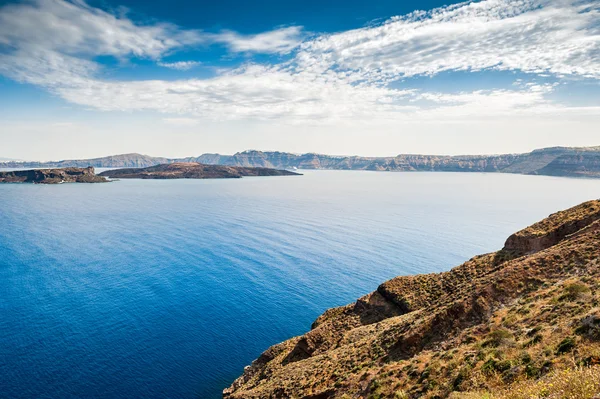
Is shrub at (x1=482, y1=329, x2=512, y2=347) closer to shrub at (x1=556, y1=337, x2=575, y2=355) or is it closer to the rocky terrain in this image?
the rocky terrain

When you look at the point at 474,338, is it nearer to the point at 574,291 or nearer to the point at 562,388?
the point at 574,291

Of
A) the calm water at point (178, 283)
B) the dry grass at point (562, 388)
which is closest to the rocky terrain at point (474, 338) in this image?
the dry grass at point (562, 388)

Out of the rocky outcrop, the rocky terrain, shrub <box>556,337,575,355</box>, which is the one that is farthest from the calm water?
shrub <box>556,337,575,355</box>

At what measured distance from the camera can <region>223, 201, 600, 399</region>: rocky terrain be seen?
1802cm

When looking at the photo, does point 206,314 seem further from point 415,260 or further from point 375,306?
point 415,260

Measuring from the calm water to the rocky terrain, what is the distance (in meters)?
13.4

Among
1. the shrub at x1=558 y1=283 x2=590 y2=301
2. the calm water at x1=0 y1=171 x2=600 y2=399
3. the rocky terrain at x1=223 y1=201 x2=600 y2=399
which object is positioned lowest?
the calm water at x1=0 y1=171 x2=600 y2=399

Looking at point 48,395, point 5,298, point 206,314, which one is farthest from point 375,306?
point 5,298

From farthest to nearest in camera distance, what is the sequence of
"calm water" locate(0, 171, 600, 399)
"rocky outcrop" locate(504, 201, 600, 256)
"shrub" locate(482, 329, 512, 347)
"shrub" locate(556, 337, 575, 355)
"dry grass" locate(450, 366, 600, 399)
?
"calm water" locate(0, 171, 600, 399), "rocky outcrop" locate(504, 201, 600, 256), "shrub" locate(482, 329, 512, 347), "shrub" locate(556, 337, 575, 355), "dry grass" locate(450, 366, 600, 399)

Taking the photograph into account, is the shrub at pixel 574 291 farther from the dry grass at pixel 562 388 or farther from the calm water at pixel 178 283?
the calm water at pixel 178 283

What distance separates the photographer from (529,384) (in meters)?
16.2

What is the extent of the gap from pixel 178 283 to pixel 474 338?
70159 mm

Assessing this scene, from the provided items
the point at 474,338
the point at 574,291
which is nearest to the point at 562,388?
the point at 474,338

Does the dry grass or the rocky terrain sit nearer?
the dry grass
